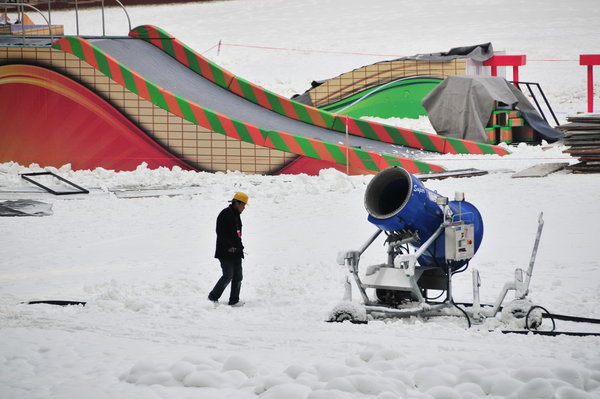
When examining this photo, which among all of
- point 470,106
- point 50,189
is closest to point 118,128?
point 50,189

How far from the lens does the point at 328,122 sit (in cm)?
2059

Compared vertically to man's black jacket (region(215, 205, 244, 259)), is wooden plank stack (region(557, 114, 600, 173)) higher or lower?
higher

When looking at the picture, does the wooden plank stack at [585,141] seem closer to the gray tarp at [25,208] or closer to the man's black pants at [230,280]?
the gray tarp at [25,208]

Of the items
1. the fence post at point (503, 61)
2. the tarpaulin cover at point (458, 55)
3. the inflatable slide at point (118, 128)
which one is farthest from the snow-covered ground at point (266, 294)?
the fence post at point (503, 61)

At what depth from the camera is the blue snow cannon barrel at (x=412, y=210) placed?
8.27 m

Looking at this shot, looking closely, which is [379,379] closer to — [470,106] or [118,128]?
[118,128]

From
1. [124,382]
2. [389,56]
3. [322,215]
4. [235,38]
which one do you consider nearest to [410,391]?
[124,382]

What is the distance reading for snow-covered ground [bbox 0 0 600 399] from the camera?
19.7 ft

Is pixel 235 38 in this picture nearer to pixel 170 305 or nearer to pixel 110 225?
pixel 110 225

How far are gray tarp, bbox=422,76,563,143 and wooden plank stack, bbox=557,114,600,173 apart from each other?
4884mm

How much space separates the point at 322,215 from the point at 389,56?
889 inches

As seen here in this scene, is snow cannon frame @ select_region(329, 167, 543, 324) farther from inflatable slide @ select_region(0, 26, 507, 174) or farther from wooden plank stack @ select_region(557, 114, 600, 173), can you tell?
inflatable slide @ select_region(0, 26, 507, 174)

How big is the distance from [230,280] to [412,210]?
2148 mm

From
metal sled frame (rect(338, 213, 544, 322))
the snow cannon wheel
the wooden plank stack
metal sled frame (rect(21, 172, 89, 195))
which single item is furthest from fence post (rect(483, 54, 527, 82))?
the snow cannon wheel
